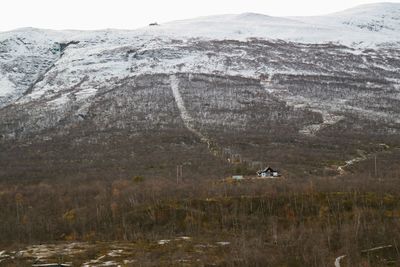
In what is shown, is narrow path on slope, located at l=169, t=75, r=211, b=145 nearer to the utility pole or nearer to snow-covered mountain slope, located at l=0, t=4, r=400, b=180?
snow-covered mountain slope, located at l=0, t=4, r=400, b=180

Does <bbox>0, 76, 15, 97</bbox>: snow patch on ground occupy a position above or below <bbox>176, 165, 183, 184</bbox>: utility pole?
above

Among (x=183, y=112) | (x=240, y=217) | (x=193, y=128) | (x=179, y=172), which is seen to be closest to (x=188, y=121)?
(x=193, y=128)

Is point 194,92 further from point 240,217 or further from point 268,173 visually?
point 240,217

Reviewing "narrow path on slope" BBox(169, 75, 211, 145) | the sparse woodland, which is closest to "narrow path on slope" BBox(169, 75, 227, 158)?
"narrow path on slope" BBox(169, 75, 211, 145)

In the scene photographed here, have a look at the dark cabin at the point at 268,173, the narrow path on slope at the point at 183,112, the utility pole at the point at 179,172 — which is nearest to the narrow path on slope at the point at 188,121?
the narrow path on slope at the point at 183,112

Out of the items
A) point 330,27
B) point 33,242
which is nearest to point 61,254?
point 33,242

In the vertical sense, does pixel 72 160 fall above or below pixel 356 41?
below

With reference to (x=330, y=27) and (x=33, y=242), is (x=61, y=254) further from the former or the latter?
(x=330, y=27)

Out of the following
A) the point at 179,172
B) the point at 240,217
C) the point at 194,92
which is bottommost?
the point at 179,172
